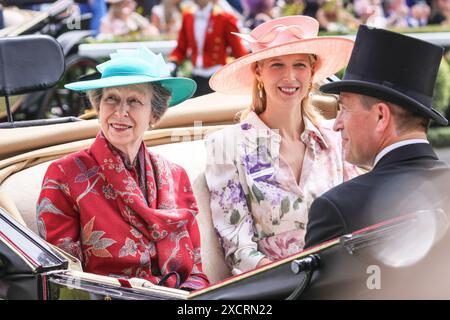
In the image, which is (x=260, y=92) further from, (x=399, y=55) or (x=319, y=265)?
(x=319, y=265)

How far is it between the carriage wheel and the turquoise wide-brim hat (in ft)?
13.7

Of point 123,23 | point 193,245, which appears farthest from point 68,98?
point 193,245

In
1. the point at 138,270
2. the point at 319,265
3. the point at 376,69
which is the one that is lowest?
the point at 138,270

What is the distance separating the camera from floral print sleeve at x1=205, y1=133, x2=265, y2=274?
3.30 meters

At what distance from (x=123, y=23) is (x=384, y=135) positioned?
7.24 metres

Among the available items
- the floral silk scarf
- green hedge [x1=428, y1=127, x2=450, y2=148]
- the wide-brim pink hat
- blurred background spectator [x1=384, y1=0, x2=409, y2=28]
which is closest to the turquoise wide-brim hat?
the floral silk scarf

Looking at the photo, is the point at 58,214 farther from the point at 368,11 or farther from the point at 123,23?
the point at 368,11

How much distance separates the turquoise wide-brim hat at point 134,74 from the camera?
310 cm

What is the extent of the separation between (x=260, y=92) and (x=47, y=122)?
86 cm

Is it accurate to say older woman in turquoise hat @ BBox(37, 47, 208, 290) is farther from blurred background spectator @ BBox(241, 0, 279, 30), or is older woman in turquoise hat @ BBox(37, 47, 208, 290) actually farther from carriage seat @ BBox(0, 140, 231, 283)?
blurred background spectator @ BBox(241, 0, 279, 30)

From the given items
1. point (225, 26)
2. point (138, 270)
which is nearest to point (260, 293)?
point (138, 270)

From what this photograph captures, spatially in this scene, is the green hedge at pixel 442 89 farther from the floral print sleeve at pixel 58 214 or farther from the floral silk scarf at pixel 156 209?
the floral print sleeve at pixel 58 214

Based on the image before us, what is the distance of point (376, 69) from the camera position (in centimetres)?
268

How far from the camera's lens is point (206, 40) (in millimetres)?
7883
